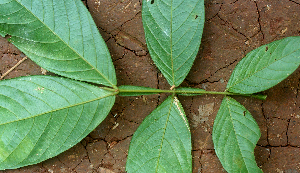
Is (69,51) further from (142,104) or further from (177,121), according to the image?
(177,121)

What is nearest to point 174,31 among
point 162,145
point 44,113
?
point 162,145

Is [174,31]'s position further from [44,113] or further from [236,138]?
[44,113]

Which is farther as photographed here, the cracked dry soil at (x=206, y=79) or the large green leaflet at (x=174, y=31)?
the cracked dry soil at (x=206, y=79)

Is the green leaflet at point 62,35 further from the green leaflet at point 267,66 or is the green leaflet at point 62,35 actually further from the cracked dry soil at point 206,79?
the green leaflet at point 267,66

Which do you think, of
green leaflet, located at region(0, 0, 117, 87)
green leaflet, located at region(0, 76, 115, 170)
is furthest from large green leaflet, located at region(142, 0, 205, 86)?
green leaflet, located at region(0, 76, 115, 170)

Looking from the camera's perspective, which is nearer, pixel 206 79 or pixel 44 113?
pixel 44 113

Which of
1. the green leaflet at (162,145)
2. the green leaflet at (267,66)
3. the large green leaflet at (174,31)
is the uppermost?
the large green leaflet at (174,31)

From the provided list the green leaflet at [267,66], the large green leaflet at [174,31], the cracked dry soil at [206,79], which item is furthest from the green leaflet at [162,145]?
the green leaflet at [267,66]

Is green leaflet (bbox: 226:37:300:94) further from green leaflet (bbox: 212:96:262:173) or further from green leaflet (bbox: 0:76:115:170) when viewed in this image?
green leaflet (bbox: 0:76:115:170)
